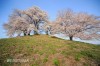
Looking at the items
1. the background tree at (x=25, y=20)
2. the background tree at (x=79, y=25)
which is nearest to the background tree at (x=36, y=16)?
the background tree at (x=25, y=20)

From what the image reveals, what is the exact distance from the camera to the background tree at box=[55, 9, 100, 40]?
88.4 feet

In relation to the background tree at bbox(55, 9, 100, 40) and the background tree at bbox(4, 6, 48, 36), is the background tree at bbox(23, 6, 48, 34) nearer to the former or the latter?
the background tree at bbox(4, 6, 48, 36)

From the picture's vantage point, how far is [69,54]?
12.5 metres

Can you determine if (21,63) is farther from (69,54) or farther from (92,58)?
(92,58)

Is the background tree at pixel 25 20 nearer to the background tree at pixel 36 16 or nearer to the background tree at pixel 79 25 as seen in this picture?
the background tree at pixel 36 16

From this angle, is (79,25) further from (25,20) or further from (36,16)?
(25,20)

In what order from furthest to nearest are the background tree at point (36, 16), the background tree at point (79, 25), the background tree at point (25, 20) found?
the background tree at point (36, 16) → the background tree at point (25, 20) → the background tree at point (79, 25)

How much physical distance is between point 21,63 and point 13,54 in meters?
2.22

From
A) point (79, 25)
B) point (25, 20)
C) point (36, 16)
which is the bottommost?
point (79, 25)

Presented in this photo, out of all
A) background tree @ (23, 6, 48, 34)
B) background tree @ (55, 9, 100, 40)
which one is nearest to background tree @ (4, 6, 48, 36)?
background tree @ (23, 6, 48, 34)

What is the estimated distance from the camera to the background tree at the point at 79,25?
26.9 metres

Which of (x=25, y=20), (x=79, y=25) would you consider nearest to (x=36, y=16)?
(x=25, y=20)

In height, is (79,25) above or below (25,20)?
below

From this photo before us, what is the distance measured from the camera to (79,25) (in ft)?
89.0
